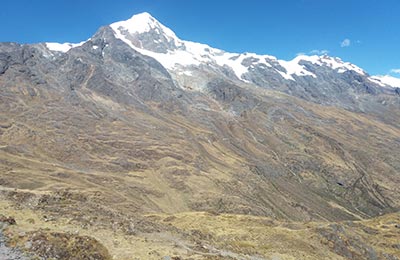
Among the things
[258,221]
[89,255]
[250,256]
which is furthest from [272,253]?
[258,221]

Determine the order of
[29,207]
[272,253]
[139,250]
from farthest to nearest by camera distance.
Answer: [272,253], [29,207], [139,250]

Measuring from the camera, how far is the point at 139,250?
47.7m

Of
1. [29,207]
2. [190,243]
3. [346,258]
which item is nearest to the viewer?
[29,207]

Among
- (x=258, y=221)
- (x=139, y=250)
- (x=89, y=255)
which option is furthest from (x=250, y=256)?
(x=258, y=221)

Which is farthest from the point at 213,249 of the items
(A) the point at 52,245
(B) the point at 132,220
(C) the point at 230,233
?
(C) the point at 230,233

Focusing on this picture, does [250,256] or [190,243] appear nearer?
[190,243]

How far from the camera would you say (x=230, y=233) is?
91.0 metres

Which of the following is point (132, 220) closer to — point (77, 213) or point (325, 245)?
point (77, 213)

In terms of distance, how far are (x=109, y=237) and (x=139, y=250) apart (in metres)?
4.29

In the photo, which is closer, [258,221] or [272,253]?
[272,253]

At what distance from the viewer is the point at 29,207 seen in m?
54.7

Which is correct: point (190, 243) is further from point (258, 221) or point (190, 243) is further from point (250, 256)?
point (258, 221)

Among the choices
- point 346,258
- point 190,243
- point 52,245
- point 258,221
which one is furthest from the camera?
point 258,221

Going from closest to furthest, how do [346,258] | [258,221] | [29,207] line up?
1. [29,207]
2. [346,258]
3. [258,221]
